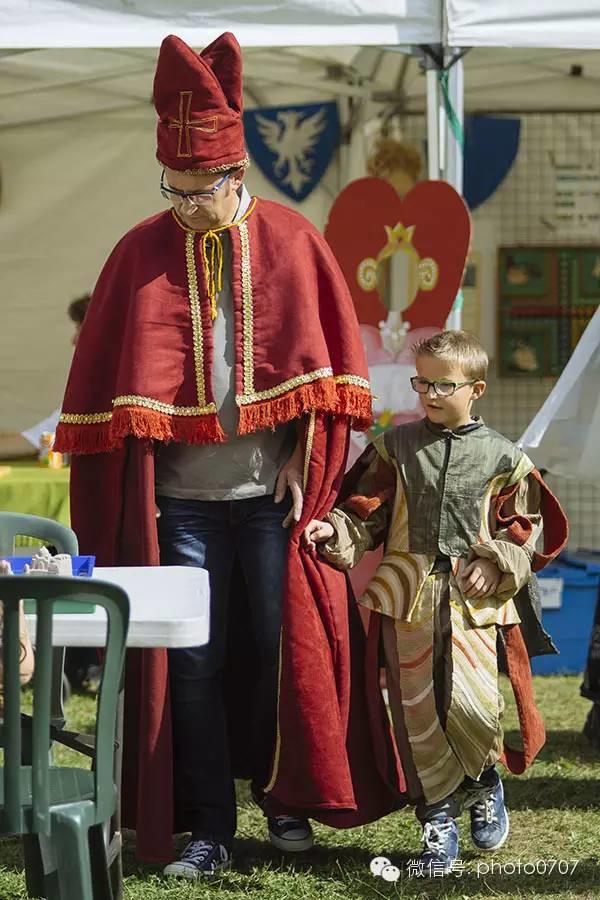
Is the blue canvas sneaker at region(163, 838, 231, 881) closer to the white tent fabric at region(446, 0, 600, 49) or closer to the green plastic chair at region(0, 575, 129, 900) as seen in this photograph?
the green plastic chair at region(0, 575, 129, 900)

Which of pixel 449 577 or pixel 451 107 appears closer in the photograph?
pixel 449 577

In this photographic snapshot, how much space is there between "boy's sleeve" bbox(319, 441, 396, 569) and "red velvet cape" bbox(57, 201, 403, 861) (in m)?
0.05

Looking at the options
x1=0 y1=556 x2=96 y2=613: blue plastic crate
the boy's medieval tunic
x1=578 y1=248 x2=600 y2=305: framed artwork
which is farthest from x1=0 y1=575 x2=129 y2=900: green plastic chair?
x1=578 y1=248 x2=600 y2=305: framed artwork

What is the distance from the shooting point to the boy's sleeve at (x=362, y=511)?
3188 millimetres

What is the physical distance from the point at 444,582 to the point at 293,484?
0.41m

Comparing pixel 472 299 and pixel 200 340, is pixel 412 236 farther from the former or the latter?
pixel 472 299

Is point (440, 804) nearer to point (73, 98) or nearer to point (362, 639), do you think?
point (362, 639)

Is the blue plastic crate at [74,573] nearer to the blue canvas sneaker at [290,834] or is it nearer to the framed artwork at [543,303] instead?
the blue canvas sneaker at [290,834]

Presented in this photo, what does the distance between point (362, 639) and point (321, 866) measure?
0.55m

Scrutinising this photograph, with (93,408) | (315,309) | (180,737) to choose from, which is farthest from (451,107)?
(180,737)

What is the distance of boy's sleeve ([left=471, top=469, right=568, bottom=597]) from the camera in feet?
10.2

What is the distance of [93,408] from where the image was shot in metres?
3.21

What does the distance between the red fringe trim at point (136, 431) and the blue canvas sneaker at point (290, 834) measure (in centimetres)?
95

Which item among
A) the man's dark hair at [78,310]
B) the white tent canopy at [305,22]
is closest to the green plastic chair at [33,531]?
the white tent canopy at [305,22]
